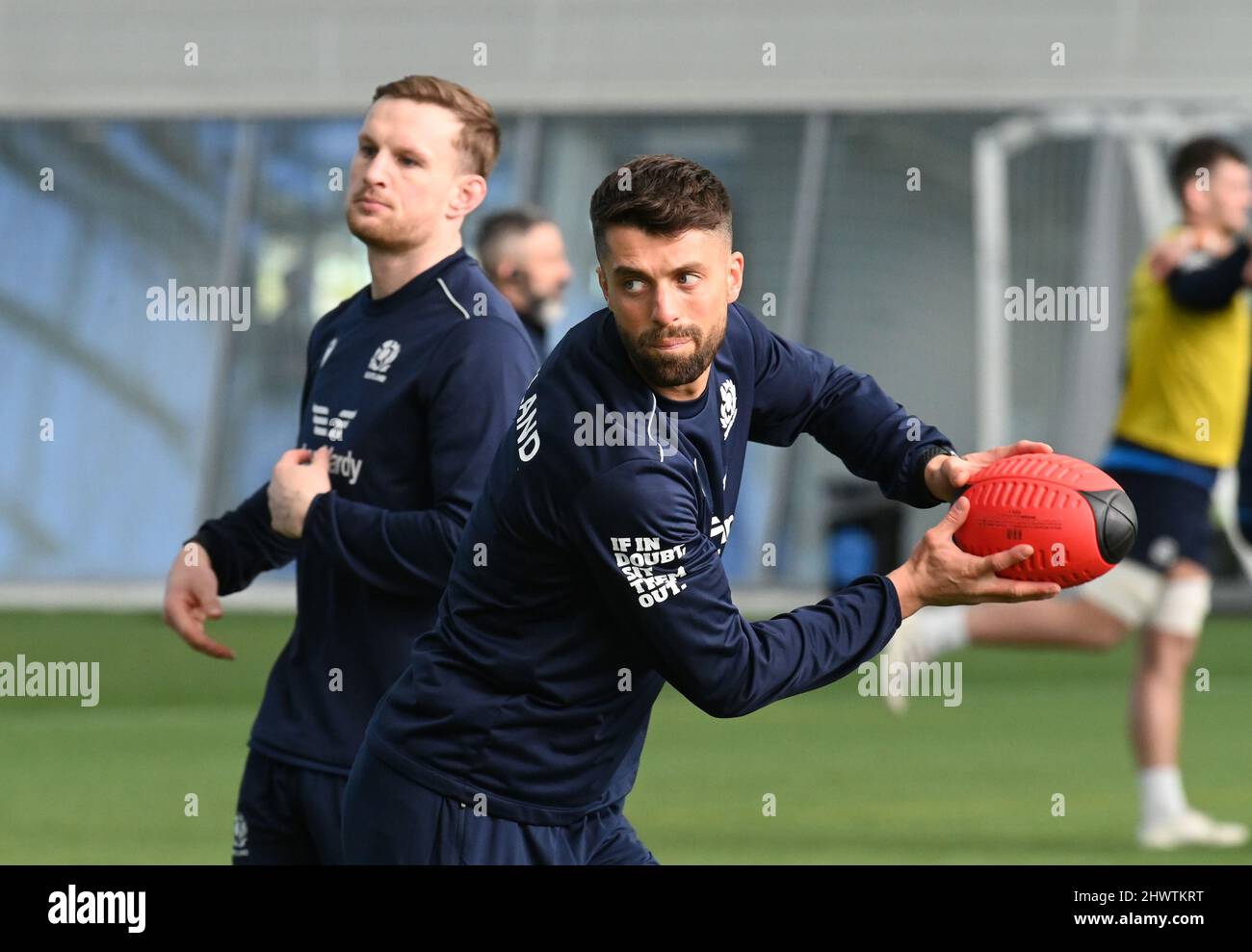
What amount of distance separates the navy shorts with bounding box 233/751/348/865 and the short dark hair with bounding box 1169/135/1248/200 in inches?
176

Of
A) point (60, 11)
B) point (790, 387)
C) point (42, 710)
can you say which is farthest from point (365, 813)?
point (60, 11)

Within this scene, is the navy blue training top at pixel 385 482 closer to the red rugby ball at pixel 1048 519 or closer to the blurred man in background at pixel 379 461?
the blurred man in background at pixel 379 461

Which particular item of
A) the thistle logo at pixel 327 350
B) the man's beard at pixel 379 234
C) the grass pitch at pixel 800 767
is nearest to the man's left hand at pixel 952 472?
the man's beard at pixel 379 234

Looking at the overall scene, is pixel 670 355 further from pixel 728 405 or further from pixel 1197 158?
pixel 1197 158

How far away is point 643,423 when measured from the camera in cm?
354

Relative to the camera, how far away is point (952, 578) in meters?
3.72

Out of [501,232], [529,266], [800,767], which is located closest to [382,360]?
[529,266]

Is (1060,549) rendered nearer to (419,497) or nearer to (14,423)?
(419,497)

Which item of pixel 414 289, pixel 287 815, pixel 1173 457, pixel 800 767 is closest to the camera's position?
pixel 287 815

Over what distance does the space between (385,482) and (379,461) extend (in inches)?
1.9

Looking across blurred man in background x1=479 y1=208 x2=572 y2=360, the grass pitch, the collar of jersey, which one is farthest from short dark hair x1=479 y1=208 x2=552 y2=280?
the collar of jersey

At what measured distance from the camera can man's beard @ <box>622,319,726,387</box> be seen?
138 inches

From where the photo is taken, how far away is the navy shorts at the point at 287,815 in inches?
170

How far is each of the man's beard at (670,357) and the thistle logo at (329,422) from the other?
3.60 feet
